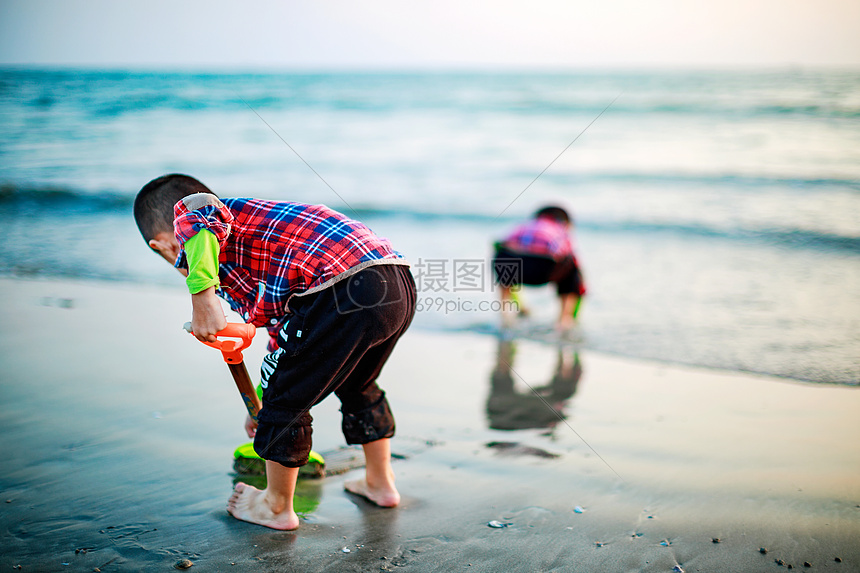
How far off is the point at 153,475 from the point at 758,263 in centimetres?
536

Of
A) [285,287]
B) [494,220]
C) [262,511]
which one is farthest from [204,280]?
[494,220]

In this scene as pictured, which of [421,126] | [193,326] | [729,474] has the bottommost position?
[729,474]

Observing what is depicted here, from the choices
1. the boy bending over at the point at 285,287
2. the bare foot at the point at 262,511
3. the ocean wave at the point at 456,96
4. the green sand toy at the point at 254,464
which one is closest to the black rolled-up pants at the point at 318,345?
the boy bending over at the point at 285,287

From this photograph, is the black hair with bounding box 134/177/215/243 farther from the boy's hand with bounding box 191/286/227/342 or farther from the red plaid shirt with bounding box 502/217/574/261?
the red plaid shirt with bounding box 502/217/574/261

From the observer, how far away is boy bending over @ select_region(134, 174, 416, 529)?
153 cm

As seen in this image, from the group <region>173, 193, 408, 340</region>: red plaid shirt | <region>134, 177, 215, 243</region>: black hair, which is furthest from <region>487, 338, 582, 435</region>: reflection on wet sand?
<region>134, 177, 215, 243</region>: black hair

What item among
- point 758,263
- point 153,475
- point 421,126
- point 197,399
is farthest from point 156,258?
point 421,126

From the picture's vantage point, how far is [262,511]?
1752 millimetres

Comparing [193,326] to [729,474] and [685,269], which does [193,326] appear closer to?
[729,474]

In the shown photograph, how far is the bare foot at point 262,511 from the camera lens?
68.4 inches

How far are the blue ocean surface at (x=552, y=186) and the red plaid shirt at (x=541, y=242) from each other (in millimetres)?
486

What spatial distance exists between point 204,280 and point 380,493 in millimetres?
888

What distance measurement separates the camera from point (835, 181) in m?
8.82

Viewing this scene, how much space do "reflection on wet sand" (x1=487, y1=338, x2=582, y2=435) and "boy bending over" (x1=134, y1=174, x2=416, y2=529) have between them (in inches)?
43.5
